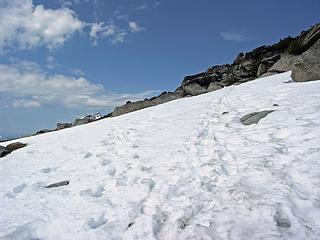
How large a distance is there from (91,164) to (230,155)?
5.00m

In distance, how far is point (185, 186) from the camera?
7.80 meters

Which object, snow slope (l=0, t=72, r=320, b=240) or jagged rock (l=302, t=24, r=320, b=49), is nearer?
snow slope (l=0, t=72, r=320, b=240)

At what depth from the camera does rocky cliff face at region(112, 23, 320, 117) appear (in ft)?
65.6

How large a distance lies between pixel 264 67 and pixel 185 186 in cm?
4025

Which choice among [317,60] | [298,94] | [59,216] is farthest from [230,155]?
[317,60]

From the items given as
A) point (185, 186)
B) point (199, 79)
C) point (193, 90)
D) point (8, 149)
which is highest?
point (199, 79)

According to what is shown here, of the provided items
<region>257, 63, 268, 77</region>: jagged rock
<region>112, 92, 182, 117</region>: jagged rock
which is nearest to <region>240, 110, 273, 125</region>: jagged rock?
<region>112, 92, 182, 117</region>: jagged rock

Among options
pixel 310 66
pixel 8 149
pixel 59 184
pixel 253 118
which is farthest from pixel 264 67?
pixel 59 184

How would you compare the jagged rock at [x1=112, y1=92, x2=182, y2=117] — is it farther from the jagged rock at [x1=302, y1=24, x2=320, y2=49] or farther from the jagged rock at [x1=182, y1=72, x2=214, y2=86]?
the jagged rock at [x1=302, y1=24, x2=320, y2=49]

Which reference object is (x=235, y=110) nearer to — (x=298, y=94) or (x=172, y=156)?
(x=298, y=94)

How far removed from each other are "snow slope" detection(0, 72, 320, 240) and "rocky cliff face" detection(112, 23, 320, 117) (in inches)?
279

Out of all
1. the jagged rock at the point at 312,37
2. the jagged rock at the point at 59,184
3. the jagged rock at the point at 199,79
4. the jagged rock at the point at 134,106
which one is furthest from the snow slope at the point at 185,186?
the jagged rock at the point at 199,79

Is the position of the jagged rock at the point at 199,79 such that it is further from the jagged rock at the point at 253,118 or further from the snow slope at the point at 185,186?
the snow slope at the point at 185,186

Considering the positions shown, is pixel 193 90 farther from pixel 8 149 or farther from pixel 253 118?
pixel 253 118
